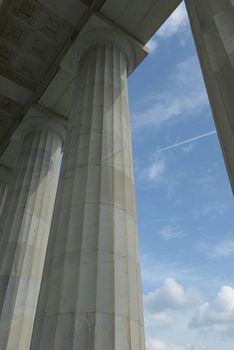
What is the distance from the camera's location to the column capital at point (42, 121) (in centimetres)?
3553

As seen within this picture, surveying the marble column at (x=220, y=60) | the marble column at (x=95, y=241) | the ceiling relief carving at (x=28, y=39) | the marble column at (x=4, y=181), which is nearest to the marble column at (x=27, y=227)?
the ceiling relief carving at (x=28, y=39)

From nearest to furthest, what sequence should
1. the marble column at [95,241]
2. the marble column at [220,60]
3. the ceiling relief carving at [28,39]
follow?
the marble column at [220,60] < the marble column at [95,241] < the ceiling relief carving at [28,39]

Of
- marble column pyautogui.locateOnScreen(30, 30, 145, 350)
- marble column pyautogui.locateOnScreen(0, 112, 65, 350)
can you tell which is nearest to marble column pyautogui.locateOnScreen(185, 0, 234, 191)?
marble column pyautogui.locateOnScreen(30, 30, 145, 350)

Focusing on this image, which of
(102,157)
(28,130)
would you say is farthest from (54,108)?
(102,157)

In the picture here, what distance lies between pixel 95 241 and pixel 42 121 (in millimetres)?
24167

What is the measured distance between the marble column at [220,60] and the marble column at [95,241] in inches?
297

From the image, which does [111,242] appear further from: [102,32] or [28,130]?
[28,130]

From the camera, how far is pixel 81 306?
501 inches

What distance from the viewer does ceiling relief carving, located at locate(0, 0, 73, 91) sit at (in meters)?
29.9

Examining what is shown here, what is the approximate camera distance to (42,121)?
35969 millimetres

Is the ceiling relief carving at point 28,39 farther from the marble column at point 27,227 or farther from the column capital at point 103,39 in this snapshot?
the marble column at point 27,227

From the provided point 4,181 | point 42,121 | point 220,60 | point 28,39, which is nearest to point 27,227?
point 42,121

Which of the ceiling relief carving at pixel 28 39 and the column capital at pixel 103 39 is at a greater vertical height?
the ceiling relief carving at pixel 28 39

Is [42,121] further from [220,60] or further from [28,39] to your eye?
[220,60]
